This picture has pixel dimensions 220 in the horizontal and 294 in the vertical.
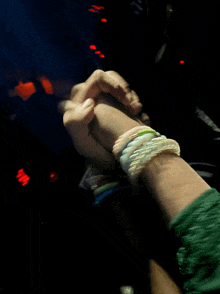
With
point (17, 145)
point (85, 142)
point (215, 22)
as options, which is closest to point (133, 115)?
point (85, 142)

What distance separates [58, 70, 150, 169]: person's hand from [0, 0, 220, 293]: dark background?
0.9 inches

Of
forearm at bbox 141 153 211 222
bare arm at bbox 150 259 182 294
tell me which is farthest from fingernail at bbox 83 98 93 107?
bare arm at bbox 150 259 182 294

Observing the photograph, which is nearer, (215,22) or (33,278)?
(33,278)

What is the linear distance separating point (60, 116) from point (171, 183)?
0.90 ft

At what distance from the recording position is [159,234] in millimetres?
399

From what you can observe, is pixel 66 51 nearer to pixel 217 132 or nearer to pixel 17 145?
pixel 17 145

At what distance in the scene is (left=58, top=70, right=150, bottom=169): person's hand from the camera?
0.39m

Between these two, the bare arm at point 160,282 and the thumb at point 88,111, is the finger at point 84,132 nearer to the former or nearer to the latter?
the thumb at point 88,111

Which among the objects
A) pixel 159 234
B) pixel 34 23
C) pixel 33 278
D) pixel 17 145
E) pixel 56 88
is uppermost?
pixel 34 23

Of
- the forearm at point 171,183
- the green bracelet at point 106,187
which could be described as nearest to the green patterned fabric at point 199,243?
the forearm at point 171,183

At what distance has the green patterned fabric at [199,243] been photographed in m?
0.27

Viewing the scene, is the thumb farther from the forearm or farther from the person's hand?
the forearm

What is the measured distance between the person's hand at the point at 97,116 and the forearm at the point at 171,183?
0.10 m

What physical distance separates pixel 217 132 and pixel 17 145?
0.55 meters
